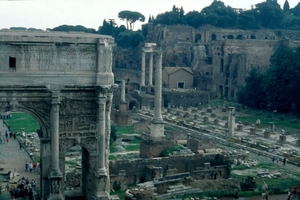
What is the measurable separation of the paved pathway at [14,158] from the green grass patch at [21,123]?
15.0 feet

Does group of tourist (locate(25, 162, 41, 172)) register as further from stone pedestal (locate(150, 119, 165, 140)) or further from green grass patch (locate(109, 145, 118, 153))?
stone pedestal (locate(150, 119, 165, 140))

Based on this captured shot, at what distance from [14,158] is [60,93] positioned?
1364 centimetres

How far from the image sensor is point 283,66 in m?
47.9

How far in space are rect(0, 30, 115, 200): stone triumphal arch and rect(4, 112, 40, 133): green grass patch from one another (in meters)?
22.1

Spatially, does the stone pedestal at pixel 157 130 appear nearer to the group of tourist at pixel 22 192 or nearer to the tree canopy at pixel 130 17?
the group of tourist at pixel 22 192

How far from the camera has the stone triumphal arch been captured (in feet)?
52.1

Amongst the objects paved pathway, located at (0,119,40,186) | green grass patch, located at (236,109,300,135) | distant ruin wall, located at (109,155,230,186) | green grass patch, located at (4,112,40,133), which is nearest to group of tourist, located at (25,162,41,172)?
paved pathway, located at (0,119,40,186)

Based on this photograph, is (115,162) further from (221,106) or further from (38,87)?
(221,106)

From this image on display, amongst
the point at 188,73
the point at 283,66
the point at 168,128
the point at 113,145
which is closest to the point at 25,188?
the point at 113,145

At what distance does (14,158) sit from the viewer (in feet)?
93.9

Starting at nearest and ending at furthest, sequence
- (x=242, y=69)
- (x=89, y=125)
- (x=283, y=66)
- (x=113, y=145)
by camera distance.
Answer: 1. (x=89, y=125)
2. (x=113, y=145)
3. (x=283, y=66)
4. (x=242, y=69)

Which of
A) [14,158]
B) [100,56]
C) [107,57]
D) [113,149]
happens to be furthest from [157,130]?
[100,56]

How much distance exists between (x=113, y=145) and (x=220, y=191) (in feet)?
41.4

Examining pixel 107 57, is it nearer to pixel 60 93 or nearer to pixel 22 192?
pixel 60 93
